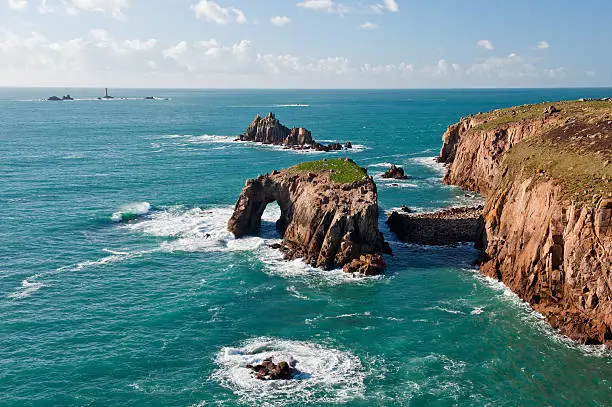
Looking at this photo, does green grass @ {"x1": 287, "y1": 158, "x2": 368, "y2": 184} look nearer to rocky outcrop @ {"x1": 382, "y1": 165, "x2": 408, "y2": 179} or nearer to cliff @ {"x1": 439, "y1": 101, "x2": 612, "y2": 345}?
cliff @ {"x1": 439, "y1": 101, "x2": 612, "y2": 345}

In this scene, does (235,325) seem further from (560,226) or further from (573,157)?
(573,157)

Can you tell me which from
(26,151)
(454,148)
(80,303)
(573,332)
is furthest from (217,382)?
(26,151)

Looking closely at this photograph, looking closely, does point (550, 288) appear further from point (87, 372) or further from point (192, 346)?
point (87, 372)

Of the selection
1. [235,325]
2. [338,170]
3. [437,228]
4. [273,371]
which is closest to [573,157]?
[437,228]

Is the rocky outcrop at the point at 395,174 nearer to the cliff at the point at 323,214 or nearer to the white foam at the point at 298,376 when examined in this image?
the cliff at the point at 323,214

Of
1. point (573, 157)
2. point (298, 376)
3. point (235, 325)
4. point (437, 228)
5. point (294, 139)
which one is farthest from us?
point (294, 139)
